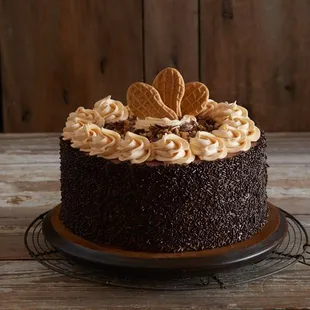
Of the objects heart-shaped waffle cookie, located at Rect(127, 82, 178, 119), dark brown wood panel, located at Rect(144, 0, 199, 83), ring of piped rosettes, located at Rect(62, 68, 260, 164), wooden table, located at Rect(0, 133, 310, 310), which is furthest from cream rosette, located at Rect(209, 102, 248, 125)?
dark brown wood panel, located at Rect(144, 0, 199, 83)

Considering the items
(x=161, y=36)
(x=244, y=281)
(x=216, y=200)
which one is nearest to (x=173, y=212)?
(x=216, y=200)

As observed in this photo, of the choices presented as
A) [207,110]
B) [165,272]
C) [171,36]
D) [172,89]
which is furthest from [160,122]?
[171,36]

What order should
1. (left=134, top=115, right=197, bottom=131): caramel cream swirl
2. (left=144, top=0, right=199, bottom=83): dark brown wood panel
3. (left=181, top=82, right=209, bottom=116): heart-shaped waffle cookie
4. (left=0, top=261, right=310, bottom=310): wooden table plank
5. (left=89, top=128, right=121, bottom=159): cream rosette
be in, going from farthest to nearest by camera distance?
(left=144, top=0, right=199, bottom=83): dark brown wood panel
(left=181, top=82, right=209, bottom=116): heart-shaped waffle cookie
(left=134, top=115, right=197, bottom=131): caramel cream swirl
(left=89, top=128, right=121, bottom=159): cream rosette
(left=0, top=261, right=310, bottom=310): wooden table plank

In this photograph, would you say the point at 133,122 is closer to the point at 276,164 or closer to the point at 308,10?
the point at 276,164

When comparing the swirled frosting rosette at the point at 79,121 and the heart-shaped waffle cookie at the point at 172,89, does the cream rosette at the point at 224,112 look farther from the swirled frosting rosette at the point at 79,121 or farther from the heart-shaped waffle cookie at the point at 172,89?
the swirled frosting rosette at the point at 79,121

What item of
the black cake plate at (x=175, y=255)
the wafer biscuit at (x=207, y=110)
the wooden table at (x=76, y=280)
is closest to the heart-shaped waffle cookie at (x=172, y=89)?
the wafer biscuit at (x=207, y=110)

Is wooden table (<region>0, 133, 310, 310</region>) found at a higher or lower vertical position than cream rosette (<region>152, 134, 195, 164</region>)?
lower

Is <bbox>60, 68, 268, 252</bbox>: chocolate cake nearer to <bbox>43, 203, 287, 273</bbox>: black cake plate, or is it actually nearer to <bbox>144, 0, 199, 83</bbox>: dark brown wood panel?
<bbox>43, 203, 287, 273</bbox>: black cake plate

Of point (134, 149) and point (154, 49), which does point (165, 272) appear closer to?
point (134, 149)

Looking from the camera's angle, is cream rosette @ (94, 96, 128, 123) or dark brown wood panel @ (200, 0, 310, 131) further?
dark brown wood panel @ (200, 0, 310, 131)
